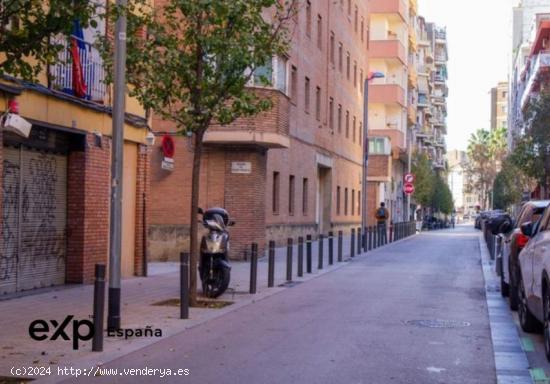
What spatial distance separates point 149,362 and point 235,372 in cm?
105

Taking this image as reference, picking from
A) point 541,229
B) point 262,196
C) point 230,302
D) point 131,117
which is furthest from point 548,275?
point 262,196

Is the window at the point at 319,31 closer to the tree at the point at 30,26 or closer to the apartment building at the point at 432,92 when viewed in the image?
the tree at the point at 30,26

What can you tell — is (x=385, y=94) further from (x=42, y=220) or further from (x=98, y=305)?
(x=98, y=305)

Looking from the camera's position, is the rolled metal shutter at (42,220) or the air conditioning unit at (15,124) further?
the rolled metal shutter at (42,220)

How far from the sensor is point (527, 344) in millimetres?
10602

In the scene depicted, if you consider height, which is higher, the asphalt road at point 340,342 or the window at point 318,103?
the window at point 318,103

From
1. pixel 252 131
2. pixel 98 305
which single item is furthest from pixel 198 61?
pixel 252 131

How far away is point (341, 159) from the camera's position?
144ft

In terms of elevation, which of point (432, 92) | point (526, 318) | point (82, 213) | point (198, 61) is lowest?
point (526, 318)

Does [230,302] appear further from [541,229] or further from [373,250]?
[373,250]

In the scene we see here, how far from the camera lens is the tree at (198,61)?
44.2 ft

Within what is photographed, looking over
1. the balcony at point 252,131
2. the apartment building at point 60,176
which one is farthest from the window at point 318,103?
the apartment building at point 60,176

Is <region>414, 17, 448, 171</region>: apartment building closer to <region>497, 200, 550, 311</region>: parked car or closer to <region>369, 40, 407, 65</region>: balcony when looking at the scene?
<region>369, 40, 407, 65</region>: balcony

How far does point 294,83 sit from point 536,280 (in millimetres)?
22892
